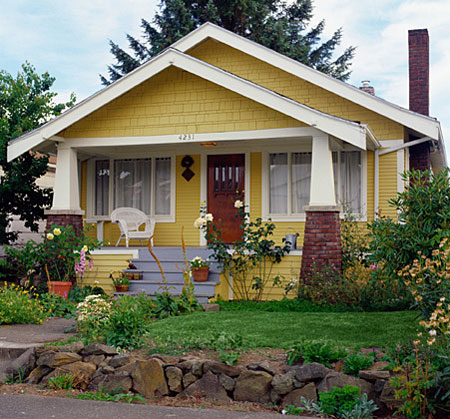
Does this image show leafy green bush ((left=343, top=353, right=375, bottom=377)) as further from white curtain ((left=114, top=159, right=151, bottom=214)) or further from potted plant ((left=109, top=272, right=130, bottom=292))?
white curtain ((left=114, top=159, right=151, bottom=214))

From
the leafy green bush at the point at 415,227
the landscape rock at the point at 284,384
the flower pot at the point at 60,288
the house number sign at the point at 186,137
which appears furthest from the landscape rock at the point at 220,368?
the house number sign at the point at 186,137

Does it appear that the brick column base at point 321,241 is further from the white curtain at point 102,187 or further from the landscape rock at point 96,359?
the white curtain at point 102,187

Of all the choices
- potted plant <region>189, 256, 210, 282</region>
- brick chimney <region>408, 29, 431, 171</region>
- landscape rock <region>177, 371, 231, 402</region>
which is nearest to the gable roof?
potted plant <region>189, 256, 210, 282</region>

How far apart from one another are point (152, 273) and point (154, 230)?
2495 millimetres

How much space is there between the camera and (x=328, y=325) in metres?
7.46

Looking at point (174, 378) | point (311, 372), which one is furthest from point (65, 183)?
point (311, 372)

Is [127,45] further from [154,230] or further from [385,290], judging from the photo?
[385,290]

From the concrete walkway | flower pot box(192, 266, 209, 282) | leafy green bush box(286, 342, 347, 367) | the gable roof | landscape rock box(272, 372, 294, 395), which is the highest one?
the gable roof

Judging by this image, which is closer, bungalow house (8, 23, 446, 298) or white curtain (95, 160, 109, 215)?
bungalow house (8, 23, 446, 298)

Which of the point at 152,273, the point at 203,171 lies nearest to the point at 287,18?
the point at 203,171

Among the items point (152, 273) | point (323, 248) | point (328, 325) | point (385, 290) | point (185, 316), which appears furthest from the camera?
point (152, 273)

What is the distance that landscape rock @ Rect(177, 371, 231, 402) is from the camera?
217 inches

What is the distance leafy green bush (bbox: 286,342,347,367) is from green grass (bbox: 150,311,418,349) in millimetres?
531

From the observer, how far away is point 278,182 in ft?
42.3
